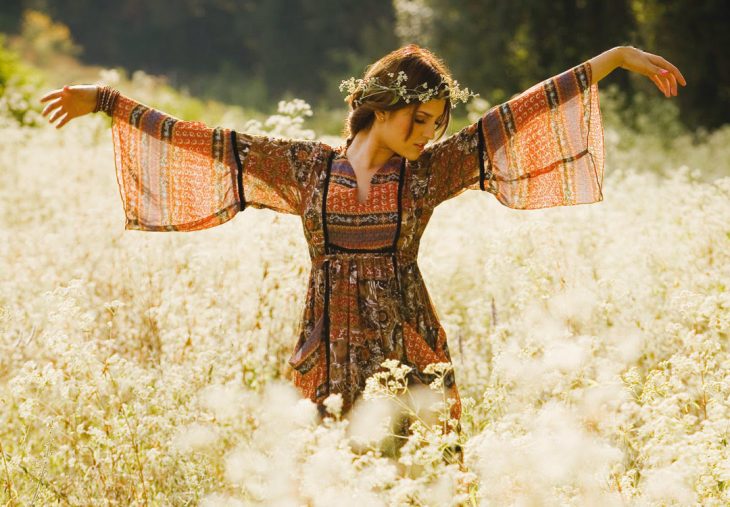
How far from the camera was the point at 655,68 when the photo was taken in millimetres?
2742

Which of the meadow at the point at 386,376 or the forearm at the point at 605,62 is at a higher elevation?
the forearm at the point at 605,62

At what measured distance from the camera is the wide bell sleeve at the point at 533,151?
9.77 feet

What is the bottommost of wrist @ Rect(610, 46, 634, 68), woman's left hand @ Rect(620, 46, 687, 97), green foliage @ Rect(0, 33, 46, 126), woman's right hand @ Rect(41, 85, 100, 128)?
woman's right hand @ Rect(41, 85, 100, 128)

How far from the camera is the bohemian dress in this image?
287cm

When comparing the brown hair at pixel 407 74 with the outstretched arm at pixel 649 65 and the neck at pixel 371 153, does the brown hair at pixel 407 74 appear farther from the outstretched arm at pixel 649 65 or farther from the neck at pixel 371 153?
the outstretched arm at pixel 649 65

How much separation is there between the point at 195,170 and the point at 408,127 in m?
0.84

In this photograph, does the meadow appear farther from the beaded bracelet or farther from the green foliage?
the green foliage

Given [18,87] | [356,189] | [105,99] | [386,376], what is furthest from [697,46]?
[386,376]

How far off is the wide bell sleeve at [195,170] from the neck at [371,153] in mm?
138

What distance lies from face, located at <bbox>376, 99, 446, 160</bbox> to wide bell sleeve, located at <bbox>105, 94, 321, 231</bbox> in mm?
281

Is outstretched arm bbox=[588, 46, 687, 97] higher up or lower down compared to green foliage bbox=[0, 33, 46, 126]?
lower down

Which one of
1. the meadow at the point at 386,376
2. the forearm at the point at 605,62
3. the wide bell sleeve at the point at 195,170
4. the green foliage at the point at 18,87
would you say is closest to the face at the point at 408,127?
the wide bell sleeve at the point at 195,170

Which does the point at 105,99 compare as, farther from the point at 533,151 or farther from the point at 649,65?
the point at 649,65

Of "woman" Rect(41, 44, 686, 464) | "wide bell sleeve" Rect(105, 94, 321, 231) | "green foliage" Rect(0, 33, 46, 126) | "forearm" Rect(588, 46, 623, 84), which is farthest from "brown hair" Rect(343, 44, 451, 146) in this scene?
"green foliage" Rect(0, 33, 46, 126)
